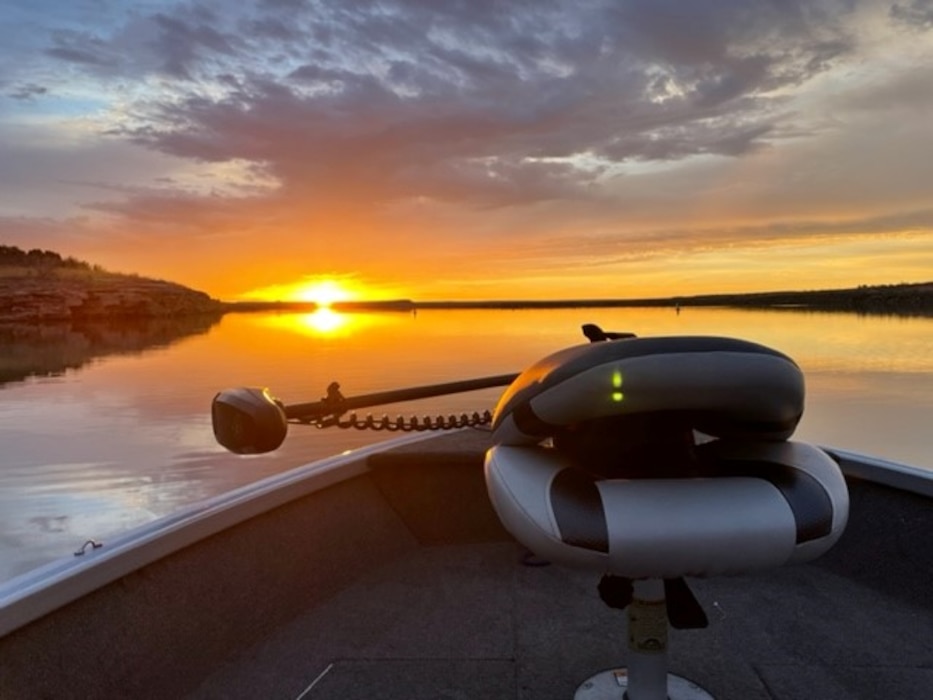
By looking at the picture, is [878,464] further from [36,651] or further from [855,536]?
[36,651]

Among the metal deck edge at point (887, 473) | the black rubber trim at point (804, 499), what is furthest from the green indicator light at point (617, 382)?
the metal deck edge at point (887, 473)

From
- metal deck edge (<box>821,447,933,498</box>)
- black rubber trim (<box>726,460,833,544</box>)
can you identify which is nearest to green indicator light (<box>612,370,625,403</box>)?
black rubber trim (<box>726,460,833,544</box>)

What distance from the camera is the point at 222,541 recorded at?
94.7 inches

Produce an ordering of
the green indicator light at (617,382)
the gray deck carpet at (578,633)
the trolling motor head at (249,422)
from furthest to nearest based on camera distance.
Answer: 1. the gray deck carpet at (578,633)
2. the trolling motor head at (249,422)
3. the green indicator light at (617,382)

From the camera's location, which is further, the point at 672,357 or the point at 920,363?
the point at 920,363

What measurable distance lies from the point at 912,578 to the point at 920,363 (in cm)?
3164

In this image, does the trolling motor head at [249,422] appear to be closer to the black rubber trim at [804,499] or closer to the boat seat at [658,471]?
the boat seat at [658,471]

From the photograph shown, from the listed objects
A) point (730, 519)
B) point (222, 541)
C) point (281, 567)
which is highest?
point (730, 519)

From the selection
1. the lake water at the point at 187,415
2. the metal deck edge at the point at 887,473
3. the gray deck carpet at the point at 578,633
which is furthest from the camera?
the lake water at the point at 187,415

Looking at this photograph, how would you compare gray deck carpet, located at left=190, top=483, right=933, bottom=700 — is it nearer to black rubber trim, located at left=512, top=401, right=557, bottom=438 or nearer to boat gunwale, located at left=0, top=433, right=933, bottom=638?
boat gunwale, located at left=0, top=433, right=933, bottom=638

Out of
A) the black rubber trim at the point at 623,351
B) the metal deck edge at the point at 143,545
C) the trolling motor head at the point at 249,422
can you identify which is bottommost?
the metal deck edge at the point at 143,545

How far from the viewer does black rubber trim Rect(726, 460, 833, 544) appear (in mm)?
1298

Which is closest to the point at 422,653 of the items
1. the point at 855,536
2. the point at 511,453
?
the point at 511,453

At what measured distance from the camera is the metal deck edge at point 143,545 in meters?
1.71
